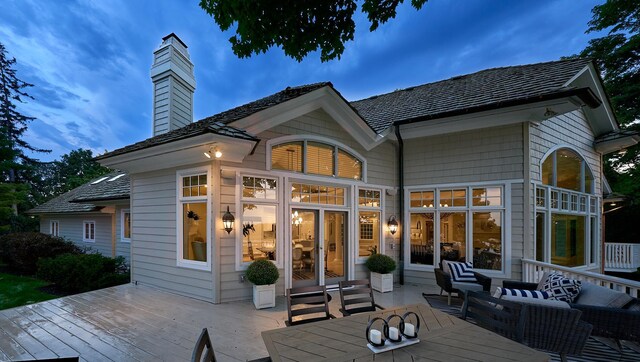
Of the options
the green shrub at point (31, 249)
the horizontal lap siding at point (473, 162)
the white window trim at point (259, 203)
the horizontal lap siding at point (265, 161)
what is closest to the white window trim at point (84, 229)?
the green shrub at point (31, 249)

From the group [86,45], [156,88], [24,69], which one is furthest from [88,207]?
[86,45]

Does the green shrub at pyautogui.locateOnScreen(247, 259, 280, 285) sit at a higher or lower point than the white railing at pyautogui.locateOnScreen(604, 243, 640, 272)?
higher

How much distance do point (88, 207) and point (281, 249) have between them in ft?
37.3

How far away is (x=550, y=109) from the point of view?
623 cm

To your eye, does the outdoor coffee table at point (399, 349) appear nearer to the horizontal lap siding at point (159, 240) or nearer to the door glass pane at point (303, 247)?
the horizontal lap siding at point (159, 240)

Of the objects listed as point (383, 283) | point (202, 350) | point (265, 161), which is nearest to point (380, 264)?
point (383, 283)

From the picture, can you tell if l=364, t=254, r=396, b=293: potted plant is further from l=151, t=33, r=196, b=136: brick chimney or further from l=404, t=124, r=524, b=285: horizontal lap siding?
l=151, t=33, r=196, b=136: brick chimney

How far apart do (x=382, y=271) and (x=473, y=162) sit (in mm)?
3659

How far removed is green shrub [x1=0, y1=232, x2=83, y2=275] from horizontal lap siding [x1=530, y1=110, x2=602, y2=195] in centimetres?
1554

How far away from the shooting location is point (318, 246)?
7172 millimetres

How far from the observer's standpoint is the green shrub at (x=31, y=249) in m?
10.6

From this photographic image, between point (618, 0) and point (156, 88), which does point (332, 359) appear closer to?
point (156, 88)

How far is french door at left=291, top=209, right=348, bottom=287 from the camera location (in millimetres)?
6957

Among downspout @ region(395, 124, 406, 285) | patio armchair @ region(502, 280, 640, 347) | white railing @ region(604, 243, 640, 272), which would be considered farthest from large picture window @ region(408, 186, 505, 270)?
white railing @ region(604, 243, 640, 272)
